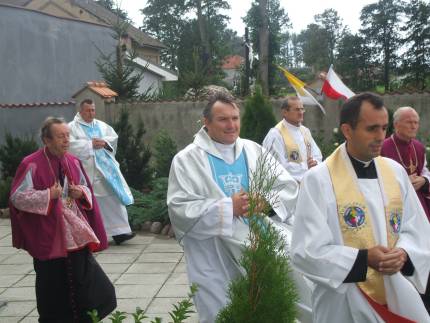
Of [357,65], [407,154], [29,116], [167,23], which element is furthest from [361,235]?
[167,23]

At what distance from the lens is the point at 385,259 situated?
9.87 feet

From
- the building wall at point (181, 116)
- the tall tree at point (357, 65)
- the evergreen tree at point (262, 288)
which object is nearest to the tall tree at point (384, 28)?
the tall tree at point (357, 65)

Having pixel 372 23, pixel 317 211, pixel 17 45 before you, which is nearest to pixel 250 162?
pixel 317 211

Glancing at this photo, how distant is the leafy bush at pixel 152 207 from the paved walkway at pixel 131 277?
0.43 meters

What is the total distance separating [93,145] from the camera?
8516 mm

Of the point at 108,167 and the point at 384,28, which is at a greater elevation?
the point at 384,28

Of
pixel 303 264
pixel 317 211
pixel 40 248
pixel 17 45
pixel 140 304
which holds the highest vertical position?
pixel 17 45

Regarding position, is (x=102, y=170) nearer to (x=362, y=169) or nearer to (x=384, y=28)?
(x=362, y=169)

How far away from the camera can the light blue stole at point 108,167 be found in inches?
340

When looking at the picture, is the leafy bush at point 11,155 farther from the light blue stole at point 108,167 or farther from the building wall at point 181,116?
the light blue stole at point 108,167

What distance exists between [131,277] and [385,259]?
4.31 meters

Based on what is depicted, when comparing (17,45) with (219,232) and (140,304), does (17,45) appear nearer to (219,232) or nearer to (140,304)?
(140,304)

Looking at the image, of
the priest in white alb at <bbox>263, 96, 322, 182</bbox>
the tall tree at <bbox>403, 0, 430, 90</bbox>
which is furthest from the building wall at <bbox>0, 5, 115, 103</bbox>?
the tall tree at <bbox>403, 0, 430, 90</bbox>

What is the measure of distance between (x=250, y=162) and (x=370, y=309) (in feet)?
5.47
